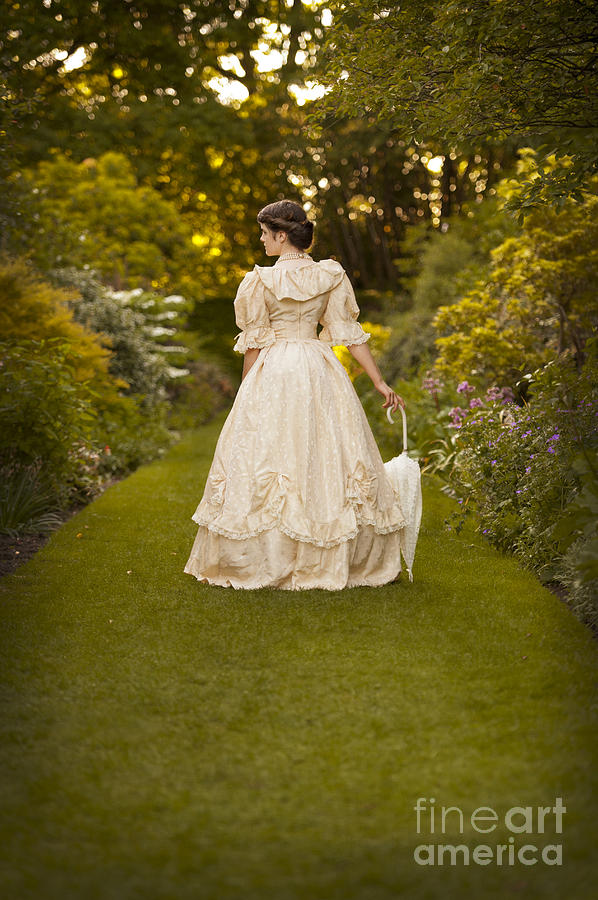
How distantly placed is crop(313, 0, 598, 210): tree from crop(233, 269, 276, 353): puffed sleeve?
1.36 m

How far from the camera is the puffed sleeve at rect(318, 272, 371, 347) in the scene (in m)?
4.59

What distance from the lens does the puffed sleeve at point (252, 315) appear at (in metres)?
4.54

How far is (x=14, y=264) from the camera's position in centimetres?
888

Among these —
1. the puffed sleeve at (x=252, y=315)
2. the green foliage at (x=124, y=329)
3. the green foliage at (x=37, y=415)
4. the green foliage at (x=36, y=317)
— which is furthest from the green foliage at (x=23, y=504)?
the green foliage at (x=124, y=329)

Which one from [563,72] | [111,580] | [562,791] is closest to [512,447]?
[563,72]

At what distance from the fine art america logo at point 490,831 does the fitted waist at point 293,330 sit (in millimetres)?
2808

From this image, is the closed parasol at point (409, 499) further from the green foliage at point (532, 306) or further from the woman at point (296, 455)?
the green foliage at point (532, 306)

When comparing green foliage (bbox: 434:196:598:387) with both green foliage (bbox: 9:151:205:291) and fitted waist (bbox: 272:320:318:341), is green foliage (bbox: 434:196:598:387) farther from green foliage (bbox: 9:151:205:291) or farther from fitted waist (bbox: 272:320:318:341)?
green foliage (bbox: 9:151:205:291)

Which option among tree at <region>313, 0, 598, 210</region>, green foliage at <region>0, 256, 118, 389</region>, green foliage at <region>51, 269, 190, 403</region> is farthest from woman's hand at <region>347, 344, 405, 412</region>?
green foliage at <region>51, 269, 190, 403</region>

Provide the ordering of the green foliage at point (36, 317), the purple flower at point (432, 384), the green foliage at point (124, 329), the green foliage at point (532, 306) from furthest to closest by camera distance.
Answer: the green foliage at point (124, 329)
the purple flower at point (432, 384)
the green foliage at point (532, 306)
the green foliage at point (36, 317)

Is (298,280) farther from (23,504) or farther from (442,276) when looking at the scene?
(442,276)

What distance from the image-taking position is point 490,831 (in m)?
2.31

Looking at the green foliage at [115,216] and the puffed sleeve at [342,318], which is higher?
the green foliage at [115,216]

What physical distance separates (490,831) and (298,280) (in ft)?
9.96
